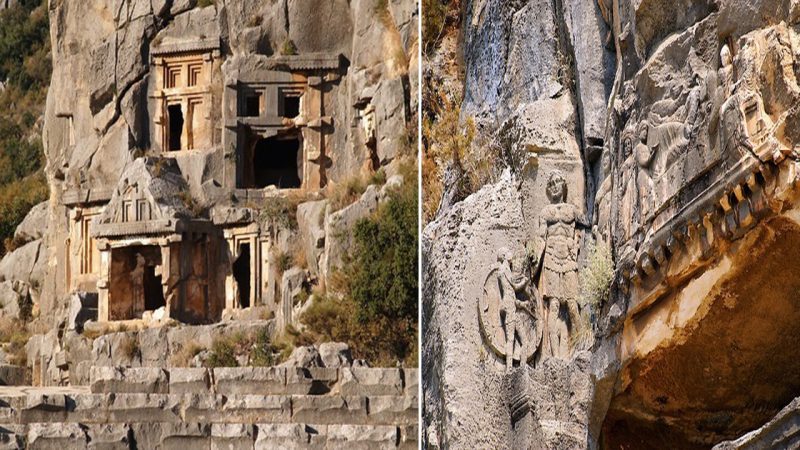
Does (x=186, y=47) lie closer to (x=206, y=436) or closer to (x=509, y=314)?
(x=206, y=436)

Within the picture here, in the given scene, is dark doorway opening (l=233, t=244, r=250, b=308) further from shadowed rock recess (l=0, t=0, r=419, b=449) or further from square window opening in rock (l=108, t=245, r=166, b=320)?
square window opening in rock (l=108, t=245, r=166, b=320)

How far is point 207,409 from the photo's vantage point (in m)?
20.9

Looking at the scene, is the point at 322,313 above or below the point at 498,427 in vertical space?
above

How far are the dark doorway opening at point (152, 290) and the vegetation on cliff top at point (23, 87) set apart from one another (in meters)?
10.6

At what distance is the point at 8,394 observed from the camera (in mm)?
22516

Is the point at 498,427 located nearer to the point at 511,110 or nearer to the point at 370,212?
the point at 511,110

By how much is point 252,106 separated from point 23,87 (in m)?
15.4

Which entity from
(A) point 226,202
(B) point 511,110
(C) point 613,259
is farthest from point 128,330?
(C) point 613,259

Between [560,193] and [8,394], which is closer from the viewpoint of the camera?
[560,193]

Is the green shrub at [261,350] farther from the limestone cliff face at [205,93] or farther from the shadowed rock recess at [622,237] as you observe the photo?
the shadowed rock recess at [622,237]

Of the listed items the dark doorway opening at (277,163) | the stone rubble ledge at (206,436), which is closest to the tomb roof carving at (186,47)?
the dark doorway opening at (277,163)

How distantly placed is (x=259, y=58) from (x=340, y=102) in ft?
6.56

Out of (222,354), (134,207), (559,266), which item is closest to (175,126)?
(134,207)

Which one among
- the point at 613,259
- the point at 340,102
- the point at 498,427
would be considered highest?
the point at 340,102
